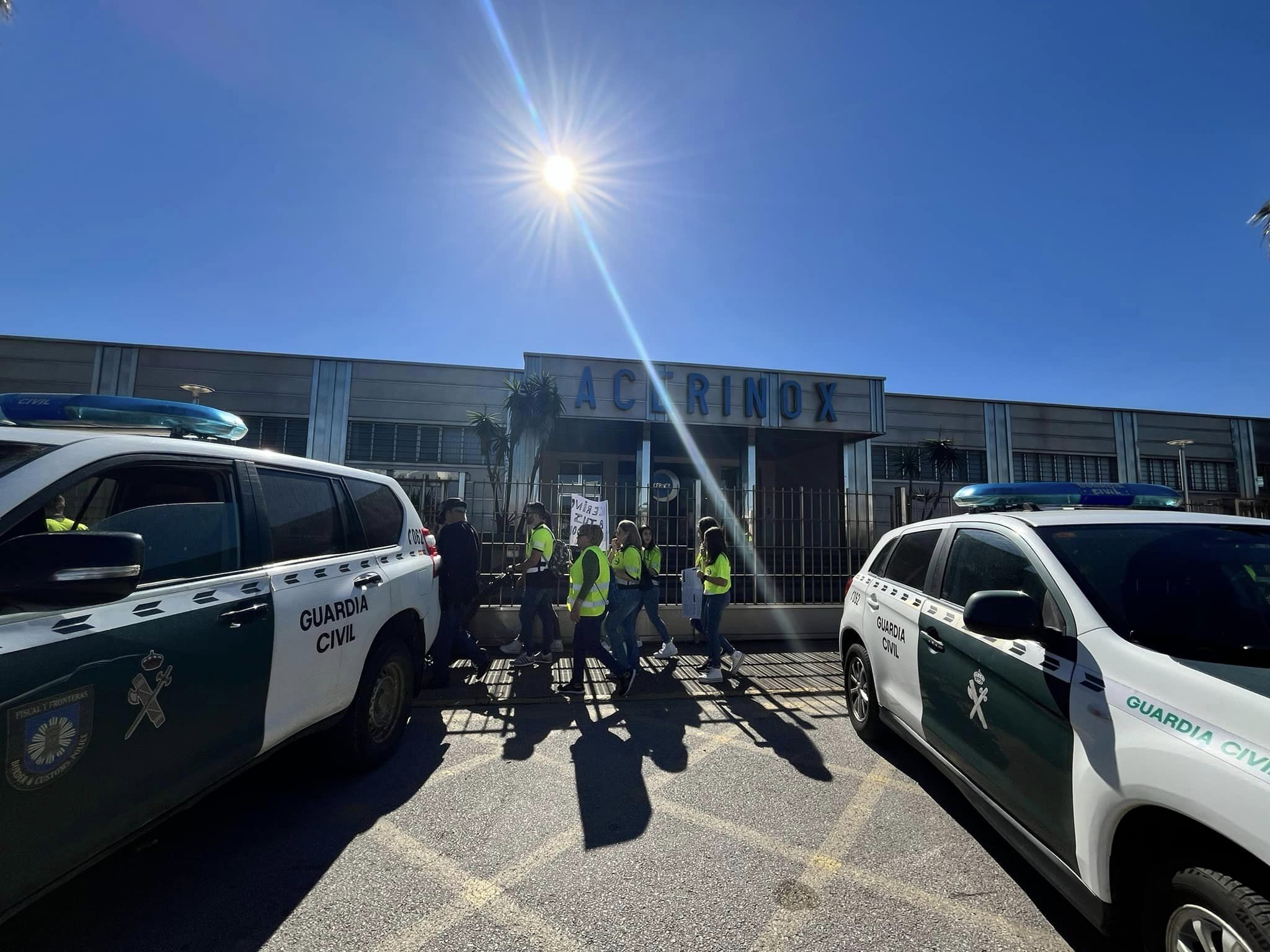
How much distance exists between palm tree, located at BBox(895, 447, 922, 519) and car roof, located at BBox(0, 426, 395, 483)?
88.3 ft

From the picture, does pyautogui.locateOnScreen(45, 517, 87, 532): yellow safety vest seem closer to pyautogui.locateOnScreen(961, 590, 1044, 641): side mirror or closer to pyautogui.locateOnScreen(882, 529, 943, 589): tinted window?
pyautogui.locateOnScreen(961, 590, 1044, 641): side mirror

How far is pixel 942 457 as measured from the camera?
1037 inches

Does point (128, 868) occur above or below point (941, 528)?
below

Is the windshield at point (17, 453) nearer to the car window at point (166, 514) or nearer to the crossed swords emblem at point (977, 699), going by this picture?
the car window at point (166, 514)

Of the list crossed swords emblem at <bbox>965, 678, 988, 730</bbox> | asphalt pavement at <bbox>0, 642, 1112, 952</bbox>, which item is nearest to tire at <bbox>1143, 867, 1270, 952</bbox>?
asphalt pavement at <bbox>0, 642, 1112, 952</bbox>

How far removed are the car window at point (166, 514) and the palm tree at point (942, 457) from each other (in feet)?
89.6

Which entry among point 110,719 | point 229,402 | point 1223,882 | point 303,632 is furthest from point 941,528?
point 229,402

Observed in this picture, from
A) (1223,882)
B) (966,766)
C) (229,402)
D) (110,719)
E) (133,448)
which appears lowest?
(966,766)

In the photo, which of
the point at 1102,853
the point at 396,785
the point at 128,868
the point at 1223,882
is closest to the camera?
the point at 1223,882

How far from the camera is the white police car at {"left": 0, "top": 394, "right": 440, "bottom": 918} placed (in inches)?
68.4

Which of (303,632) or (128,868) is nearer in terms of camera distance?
(128,868)

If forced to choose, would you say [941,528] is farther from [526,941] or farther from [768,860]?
[526,941]

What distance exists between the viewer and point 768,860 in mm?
2887

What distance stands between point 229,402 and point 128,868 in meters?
24.4
